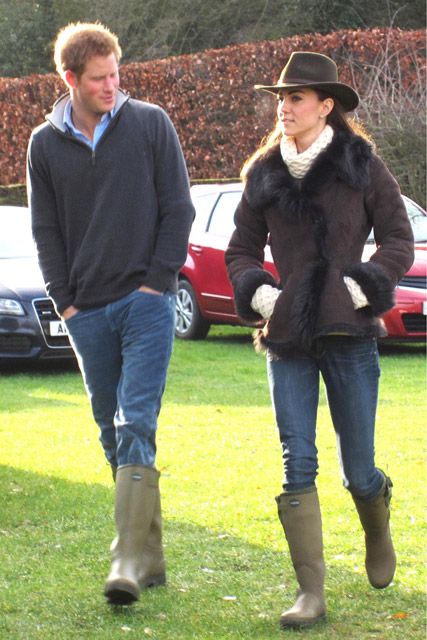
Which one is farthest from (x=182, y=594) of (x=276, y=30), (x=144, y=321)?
(x=276, y=30)

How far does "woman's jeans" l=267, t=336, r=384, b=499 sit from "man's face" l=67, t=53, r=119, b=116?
1139 mm

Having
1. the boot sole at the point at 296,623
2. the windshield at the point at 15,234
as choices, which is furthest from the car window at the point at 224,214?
the boot sole at the point at 296,623

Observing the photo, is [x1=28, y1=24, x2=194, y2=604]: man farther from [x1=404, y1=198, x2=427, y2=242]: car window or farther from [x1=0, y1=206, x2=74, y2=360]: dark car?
[x1=404, y1=198, x2=427, y2=242]: car window

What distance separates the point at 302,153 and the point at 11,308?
8.73 metres

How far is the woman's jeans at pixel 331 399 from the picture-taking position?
514cm

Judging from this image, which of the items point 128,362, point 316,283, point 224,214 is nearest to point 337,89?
point 316,283

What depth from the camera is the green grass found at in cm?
516

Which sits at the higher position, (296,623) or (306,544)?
(306,544)

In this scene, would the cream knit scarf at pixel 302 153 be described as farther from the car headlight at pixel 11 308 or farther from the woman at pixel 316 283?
the car headlight at pixel 11 308

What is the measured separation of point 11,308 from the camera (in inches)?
536

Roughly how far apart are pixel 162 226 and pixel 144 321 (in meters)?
0.37

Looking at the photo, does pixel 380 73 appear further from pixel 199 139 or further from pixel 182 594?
pixel 182 594

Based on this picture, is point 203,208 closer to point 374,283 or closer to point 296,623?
point 374,283

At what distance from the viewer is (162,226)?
5434mm
